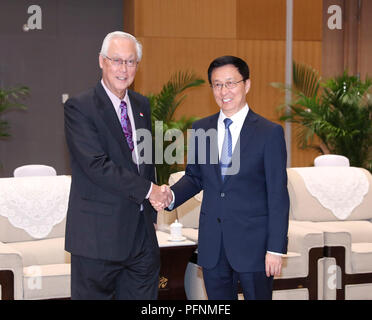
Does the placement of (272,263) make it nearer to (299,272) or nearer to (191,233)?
(299,272)

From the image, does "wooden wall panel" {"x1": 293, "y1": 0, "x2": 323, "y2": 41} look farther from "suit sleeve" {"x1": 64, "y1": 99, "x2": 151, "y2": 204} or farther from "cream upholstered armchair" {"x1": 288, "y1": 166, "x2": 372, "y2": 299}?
"suit sleeve" {"x1": 64, "y1": 99, "x2": 151, "y2": 204}

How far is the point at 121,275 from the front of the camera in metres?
2.71

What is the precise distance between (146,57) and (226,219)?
5996 millimetres

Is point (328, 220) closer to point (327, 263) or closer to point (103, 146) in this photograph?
point (327, 263)

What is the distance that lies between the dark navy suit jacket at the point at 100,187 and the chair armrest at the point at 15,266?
1564mm

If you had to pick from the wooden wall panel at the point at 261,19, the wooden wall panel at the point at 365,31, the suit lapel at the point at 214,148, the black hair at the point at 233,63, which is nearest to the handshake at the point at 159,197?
the suit lapel at the point at 214,148

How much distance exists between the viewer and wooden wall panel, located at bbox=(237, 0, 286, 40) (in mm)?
8727

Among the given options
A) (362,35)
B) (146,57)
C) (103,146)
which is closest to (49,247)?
(103,146)

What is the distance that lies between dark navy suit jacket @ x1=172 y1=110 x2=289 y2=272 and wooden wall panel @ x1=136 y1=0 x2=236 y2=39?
5908mm

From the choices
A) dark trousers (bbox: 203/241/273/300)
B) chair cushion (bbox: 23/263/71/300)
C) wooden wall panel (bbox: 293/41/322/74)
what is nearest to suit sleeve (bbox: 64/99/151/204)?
dark trousers (bbox: 203/241/273/300)

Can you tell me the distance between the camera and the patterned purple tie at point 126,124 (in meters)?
2.67

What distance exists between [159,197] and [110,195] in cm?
22

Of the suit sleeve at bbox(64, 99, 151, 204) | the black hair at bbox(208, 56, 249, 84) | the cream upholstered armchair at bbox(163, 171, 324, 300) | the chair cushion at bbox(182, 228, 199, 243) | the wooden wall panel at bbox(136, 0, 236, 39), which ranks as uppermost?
the wooden wall panel at bbox(136, 0, 236, 39)

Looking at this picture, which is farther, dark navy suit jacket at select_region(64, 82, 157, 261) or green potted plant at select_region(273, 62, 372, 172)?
green potted plant at select_region(273, 62, 372, 172)
